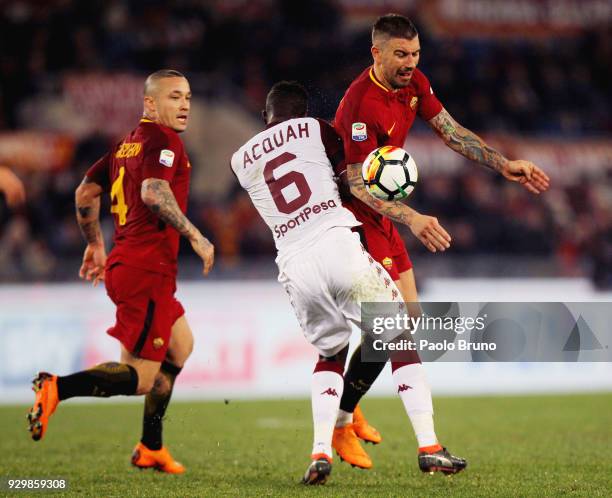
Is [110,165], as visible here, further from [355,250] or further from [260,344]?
[260,344]

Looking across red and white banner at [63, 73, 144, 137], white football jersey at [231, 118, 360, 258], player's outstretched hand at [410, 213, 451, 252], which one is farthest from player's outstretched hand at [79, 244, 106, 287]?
red and white banner at [63, 73, 144, 137]

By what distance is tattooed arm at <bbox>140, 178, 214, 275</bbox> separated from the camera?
6.08 m

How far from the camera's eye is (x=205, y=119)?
16375 mm

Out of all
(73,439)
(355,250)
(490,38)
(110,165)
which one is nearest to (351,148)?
(355,250)

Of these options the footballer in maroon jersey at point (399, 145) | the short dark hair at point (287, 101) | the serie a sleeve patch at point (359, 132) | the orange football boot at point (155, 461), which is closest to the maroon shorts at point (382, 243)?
the footballer in maroon jersey at point (399, 145)

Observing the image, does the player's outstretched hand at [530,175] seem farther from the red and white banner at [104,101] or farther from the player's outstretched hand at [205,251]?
the red and white banner at [104,101]

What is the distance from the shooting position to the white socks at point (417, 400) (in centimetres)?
584

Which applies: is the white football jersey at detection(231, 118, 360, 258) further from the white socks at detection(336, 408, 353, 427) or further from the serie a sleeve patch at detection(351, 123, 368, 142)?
the white socks at detection(336, 408, 353, 427)

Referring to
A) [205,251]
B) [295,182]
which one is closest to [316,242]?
[295,182]

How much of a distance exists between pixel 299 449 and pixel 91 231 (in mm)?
2220

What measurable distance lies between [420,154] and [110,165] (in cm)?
1089

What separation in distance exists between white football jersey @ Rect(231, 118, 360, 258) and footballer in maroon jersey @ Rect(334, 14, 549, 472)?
141mm

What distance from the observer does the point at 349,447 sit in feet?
21.3

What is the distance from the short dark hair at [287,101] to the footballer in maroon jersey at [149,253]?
25.4 inches
